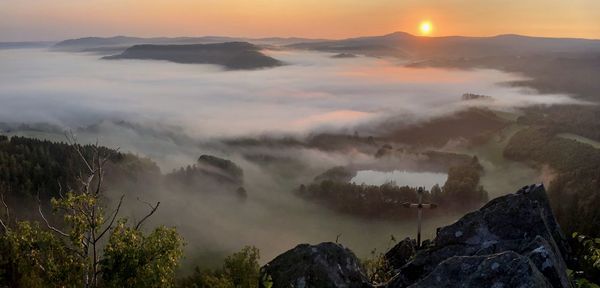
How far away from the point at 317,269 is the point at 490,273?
36.9 ft

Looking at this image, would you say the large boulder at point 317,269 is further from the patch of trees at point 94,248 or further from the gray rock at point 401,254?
the gray rock at point 401,254

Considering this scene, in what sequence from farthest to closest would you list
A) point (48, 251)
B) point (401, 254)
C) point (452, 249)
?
point (401, 254) < point (452, 249) < point (48, 251)

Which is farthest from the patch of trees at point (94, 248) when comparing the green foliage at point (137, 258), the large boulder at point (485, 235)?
the large boulder at point (485, 235)

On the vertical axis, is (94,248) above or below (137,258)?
above

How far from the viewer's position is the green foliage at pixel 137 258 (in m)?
24.3

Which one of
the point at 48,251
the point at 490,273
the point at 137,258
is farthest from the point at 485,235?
the point at 48,251

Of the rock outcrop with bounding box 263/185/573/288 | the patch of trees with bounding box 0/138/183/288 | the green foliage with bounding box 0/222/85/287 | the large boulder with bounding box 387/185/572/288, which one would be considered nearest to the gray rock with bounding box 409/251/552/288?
the rock outcrop with bounding box 263/185/573/288

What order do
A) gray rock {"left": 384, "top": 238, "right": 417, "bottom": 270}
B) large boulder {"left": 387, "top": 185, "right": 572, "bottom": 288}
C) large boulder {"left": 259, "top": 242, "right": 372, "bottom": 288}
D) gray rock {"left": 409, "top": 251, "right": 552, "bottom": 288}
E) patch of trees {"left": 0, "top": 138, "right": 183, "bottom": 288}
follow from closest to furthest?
gray rock {"left": 409, "top": 251, "right": 552, "bottom": 288}, patch of trees {"left": 0, "top": 138, "right": 183, "bottom": 288}, large boulder {"left": 387, "top": 185, "right": 572, "bottom": 288}, large boulder {"left": 259, "top": 242, "right": 372, "bottom": 288}, gray rock {"left": 384, "top": 238, "right": 417, "bottom": 270}

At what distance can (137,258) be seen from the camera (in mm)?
24516

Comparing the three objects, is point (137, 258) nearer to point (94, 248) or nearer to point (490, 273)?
point (94, 248)

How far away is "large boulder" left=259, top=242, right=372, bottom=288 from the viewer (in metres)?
27.6

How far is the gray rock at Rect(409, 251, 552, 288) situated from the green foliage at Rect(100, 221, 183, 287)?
38.5 feet

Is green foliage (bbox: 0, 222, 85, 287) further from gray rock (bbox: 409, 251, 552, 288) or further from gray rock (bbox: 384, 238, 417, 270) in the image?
gray rock (bbox: 384, 238, 417, 270)

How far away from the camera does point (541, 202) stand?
3228cm
